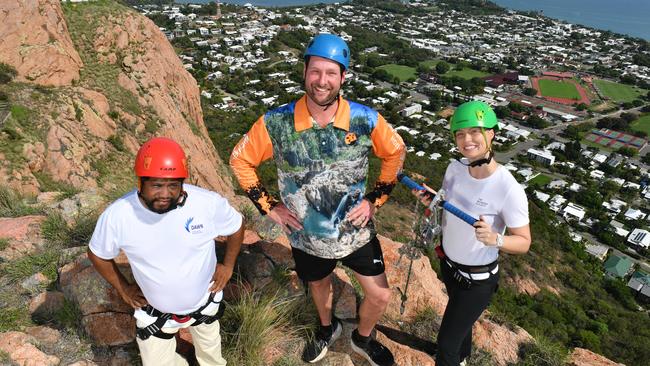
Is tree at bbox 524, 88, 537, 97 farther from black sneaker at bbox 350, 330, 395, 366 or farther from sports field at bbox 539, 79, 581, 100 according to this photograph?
black sneaker at bbox 350, 330, 395, 366

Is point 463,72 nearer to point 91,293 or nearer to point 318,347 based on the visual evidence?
point 318,347

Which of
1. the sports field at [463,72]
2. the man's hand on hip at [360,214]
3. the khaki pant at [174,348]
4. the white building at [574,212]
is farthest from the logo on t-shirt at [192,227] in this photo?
the sports field at [463,72]

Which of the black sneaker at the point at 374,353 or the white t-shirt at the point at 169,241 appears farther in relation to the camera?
the black sneaker at the point at 374,353

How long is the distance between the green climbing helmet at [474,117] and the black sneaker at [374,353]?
2.37 m

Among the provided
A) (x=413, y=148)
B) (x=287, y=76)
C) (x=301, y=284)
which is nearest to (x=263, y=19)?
(x=287, y=76)

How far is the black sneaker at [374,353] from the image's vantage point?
374 cm

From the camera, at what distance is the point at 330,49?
2723 mm

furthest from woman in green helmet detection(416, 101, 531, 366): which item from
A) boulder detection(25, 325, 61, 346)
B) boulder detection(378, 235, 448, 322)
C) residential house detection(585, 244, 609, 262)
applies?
residential house detection(585, 244, 609, 262)

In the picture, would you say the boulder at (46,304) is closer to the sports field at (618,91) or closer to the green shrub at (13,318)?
the green shrub at (13,318)

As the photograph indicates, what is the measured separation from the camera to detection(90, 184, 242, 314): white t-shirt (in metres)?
2.54

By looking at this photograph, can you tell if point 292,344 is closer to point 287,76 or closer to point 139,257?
point 139,257

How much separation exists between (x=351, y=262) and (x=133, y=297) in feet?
6.04

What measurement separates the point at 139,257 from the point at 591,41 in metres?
173

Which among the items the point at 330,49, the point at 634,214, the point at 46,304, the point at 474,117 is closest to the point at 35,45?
the point at 46,304
